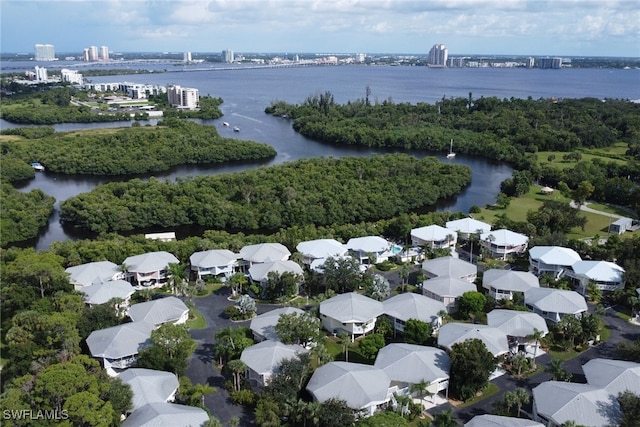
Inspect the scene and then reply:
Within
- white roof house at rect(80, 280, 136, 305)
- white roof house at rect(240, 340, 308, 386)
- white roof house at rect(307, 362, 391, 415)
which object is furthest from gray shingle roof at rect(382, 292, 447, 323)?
white roof house at rect(80, 280, 136, 305)

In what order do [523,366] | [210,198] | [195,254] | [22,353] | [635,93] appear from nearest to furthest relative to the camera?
1. [22,353]
2. [523,366]
3. [195,254]
4. [210,198]
5. [635,93]

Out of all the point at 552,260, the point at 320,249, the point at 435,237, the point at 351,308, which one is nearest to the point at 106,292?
the point at 320,249

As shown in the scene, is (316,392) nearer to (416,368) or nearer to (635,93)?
(416,368)

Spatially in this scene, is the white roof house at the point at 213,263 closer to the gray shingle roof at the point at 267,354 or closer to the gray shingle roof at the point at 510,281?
the gray shingle roof at the point at 267,354

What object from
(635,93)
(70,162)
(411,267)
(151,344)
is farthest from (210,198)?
(635,93)

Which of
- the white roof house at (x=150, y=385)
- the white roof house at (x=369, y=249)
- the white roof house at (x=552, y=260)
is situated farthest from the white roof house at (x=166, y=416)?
the white roof house at (x=552, y=260)

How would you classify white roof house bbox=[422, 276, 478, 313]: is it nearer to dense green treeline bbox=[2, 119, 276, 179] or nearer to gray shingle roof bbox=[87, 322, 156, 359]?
gray shingle roof bbox=[87, 322, 156, 359]
